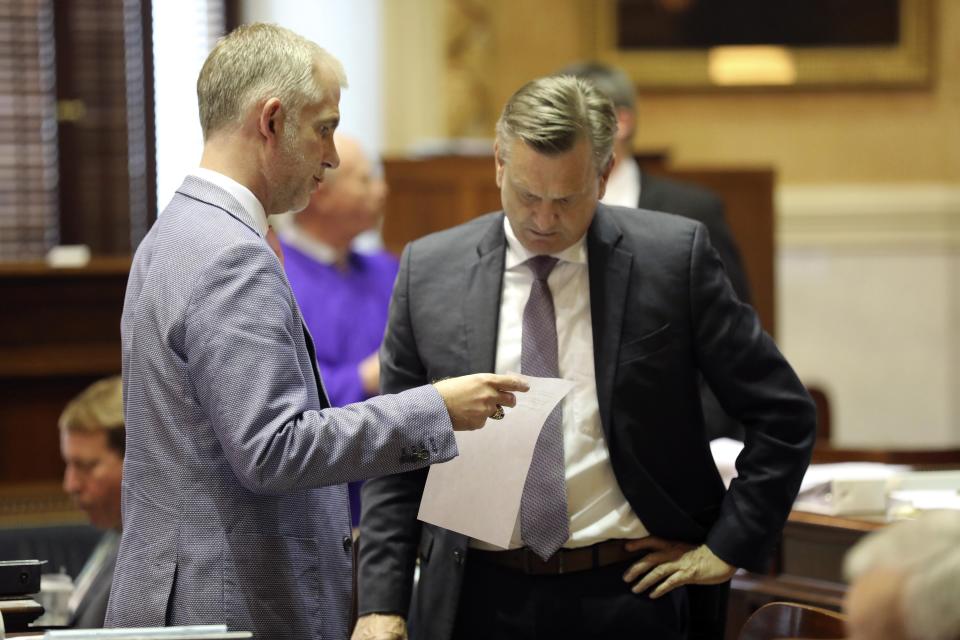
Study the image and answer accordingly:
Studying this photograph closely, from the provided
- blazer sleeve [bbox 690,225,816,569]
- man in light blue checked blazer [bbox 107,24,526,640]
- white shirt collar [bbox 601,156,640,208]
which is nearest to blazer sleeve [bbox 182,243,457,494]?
man in light blue checked blazer [bbox 107,24,526,640]

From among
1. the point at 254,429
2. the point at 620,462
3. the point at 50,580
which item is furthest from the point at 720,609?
the point at 50,580

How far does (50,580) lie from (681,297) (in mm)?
2140

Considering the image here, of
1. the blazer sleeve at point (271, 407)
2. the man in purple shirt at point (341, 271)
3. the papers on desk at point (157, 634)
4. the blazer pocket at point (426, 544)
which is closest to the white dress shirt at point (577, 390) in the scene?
the blazer pocket at point (426, 544)

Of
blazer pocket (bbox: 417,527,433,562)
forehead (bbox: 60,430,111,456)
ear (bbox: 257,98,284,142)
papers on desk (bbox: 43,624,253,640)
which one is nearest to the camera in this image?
papers on desk (bbox: 43,624,253,640)

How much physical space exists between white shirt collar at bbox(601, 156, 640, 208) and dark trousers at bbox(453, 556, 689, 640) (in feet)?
6.80

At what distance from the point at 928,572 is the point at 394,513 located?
1.19 m

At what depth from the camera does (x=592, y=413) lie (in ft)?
8.32

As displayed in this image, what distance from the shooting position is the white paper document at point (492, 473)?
2404 mm

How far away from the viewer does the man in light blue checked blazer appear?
2.12m

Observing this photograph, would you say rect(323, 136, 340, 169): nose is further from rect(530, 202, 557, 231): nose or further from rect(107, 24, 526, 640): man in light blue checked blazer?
rect(530, 202, 557, 231): nose

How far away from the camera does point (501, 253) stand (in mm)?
2621

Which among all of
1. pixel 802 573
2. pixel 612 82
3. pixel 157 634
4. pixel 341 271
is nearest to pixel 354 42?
pixel 612 82

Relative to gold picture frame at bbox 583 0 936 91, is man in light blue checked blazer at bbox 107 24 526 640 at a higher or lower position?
lower

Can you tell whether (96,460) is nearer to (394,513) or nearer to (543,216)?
(394,513)
